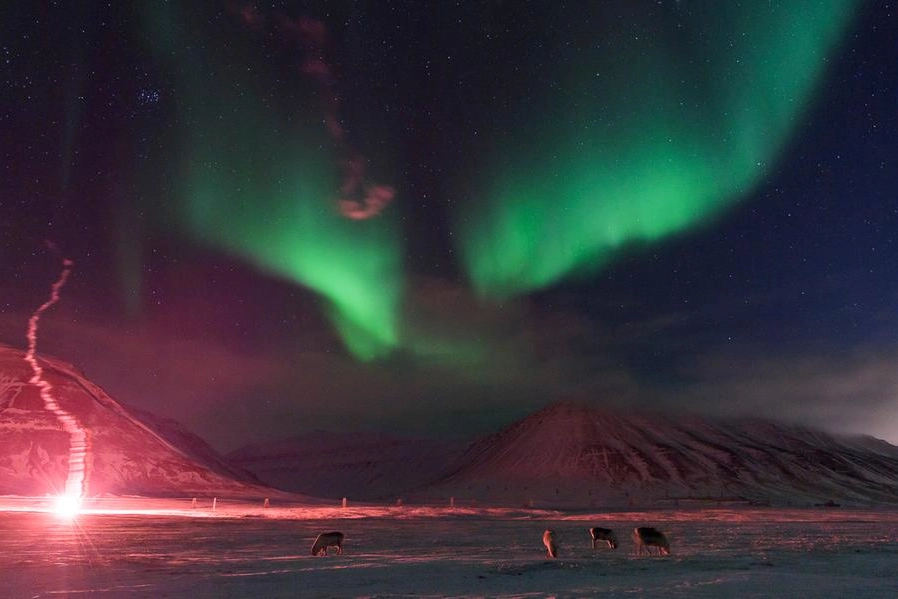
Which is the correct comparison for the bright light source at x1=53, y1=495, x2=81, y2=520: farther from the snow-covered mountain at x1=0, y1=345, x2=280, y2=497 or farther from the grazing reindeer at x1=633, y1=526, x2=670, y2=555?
the grazing reindeer at x1=633, y1=526, x2=670, y2=555

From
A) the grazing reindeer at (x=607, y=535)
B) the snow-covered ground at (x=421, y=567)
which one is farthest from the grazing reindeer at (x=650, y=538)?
the grazing reindeer at (x=607, y=535)

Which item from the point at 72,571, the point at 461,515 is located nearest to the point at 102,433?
the point at 461,515

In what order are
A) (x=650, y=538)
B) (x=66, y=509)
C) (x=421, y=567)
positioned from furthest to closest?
(x=66, y=509), (x=650, y=538), (x=421, y=567)

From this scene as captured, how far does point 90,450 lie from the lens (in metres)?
150

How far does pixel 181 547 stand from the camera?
31.4 metres

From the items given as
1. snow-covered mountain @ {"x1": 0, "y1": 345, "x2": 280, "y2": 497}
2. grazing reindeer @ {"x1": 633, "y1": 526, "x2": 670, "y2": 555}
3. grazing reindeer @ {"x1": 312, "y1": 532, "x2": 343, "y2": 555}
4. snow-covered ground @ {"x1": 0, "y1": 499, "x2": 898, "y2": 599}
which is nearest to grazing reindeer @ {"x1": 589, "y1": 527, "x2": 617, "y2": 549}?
snow-covered ground @ {"x1": 0, "y1": 499, "x2": 898, "y2": 599}

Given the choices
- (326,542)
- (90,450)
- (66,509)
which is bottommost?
(326,542)

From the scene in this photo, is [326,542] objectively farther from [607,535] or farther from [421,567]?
[607,535]

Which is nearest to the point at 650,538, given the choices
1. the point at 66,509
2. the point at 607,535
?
the point at 607,535

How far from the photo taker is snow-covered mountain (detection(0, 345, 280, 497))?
131250 millimetres

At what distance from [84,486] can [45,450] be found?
25.4 m

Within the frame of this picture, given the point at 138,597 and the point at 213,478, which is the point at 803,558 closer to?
the point at 138,597

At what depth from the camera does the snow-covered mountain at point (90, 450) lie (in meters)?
131

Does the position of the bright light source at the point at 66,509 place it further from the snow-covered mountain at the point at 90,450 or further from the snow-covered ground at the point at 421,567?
the snow-covered mountain at the point at 90,450
